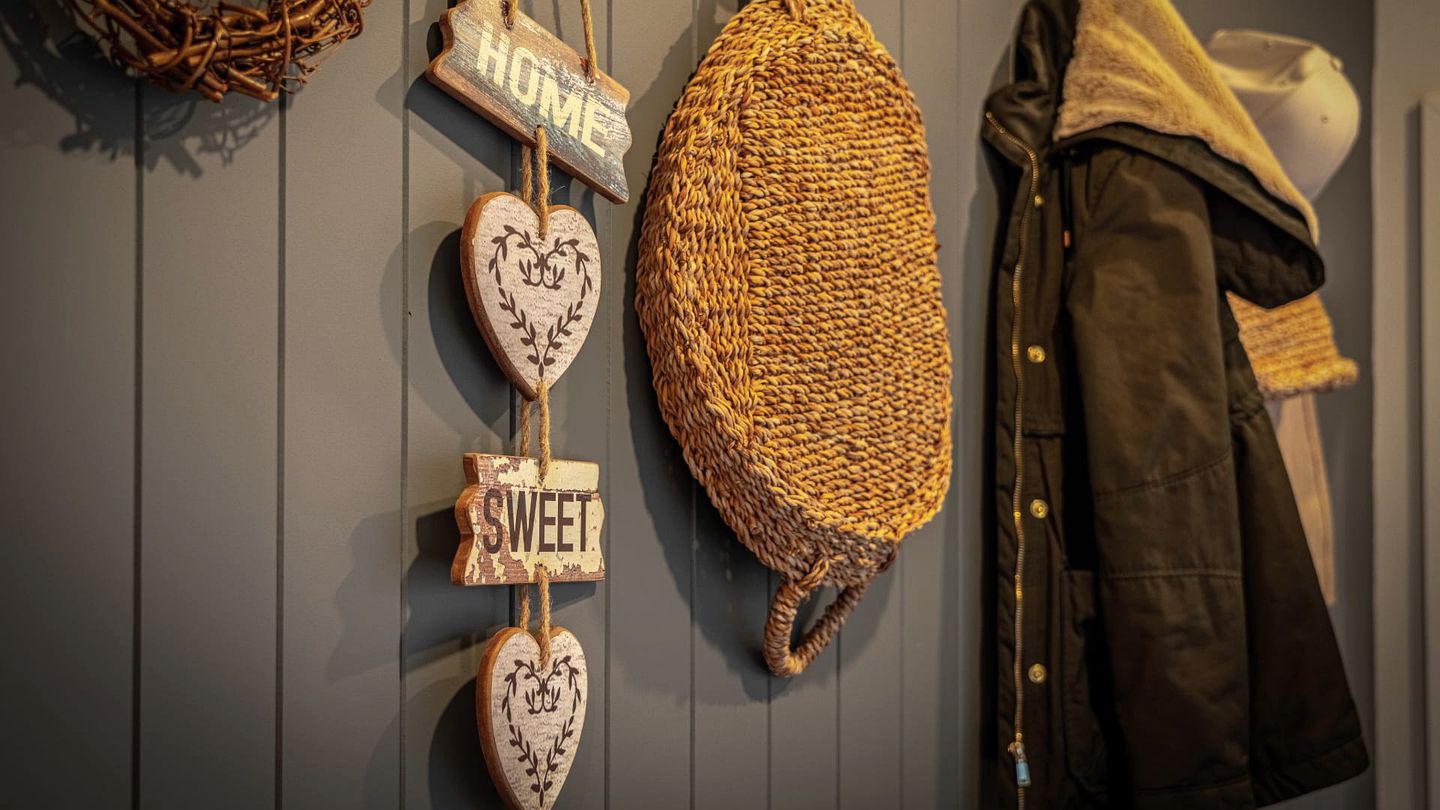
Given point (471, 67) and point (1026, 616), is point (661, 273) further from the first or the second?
point (1026, 616)

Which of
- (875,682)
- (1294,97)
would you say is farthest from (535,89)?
(1294,97)

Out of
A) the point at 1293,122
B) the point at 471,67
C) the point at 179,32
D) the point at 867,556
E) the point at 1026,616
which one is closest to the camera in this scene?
the point at 179,32

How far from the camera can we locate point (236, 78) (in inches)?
26.0

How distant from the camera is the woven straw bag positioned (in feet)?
3.07

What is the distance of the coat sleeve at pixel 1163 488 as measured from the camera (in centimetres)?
122

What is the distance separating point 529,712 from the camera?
0.80m

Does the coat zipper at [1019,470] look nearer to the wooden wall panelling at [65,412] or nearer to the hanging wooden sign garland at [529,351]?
the hanging wooden sign garland at [529,351]

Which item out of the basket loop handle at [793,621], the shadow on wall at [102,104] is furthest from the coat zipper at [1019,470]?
the shadow on wall at [102,104]

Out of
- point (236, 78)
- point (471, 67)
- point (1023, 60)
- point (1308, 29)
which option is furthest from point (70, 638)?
point (1308, 29)

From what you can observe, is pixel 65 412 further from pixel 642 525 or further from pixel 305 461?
pixel 642 525

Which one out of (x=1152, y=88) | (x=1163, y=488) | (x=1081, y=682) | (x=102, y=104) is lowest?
(x=1081, y=682)

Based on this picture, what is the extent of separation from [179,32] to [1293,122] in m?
1.49

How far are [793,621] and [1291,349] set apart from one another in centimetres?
104

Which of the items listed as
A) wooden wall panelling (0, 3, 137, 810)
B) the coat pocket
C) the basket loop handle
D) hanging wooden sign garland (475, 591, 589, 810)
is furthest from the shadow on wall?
the coat pocket
